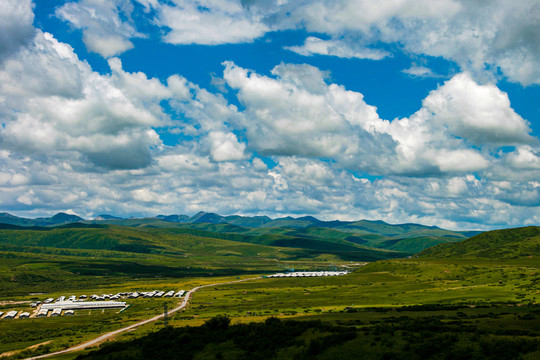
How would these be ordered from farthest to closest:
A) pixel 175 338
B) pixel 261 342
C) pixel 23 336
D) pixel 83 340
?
1. pixel 23 336
2. pixel 83 340
3. pixel 175 338
4. pixel 261 342

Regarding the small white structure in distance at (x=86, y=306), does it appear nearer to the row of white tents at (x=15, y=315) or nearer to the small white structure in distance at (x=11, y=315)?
the row of white tents at (x=15, y=315)

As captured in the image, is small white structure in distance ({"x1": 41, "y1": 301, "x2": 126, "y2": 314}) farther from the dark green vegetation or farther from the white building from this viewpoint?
the dark green vegetation

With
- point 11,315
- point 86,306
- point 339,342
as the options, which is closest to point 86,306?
point 86,306

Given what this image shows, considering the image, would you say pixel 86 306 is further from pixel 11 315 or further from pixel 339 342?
pixel 339 342

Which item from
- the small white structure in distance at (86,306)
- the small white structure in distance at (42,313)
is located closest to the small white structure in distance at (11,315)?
the small white structure in distance at (42,313)

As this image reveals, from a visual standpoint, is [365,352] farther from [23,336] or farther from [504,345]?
[23,336]

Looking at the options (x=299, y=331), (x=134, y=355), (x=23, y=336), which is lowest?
(x=23, y=336)

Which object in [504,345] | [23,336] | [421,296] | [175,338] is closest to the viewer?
[504,345]

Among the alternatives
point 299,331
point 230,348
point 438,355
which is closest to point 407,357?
point 438,355
